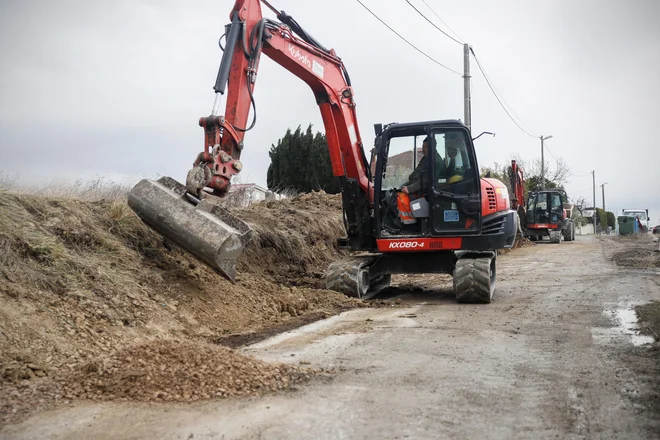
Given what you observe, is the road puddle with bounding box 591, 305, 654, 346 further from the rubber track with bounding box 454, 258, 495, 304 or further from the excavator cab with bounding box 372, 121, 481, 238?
the excavator cab with bounding box 372, 121, 481, 238

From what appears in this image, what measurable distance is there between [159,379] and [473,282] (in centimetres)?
520

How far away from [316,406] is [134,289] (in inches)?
131

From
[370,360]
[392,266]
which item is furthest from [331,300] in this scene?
[370,360]

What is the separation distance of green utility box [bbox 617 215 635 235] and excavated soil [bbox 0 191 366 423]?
3696 centimetres

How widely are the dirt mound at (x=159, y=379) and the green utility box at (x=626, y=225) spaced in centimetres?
4160

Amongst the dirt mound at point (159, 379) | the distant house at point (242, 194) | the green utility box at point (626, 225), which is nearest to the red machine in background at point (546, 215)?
the distant house at point (242, 194)

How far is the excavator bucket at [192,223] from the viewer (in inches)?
251

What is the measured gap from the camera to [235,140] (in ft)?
23.0

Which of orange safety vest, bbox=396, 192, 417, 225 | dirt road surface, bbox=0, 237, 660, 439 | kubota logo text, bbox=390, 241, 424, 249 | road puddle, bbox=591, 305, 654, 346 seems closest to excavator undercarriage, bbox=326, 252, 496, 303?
kubota logo text, bbox=390, 241, 424, 249

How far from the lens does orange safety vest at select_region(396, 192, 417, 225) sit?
896 cm

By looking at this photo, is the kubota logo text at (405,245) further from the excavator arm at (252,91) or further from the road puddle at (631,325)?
the road puddle at (631,325)

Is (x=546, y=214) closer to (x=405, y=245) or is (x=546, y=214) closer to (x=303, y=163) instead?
(x=303, y=163)

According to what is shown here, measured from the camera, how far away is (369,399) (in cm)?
395

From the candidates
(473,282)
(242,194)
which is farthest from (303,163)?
(473,282)
